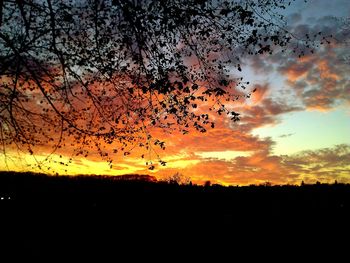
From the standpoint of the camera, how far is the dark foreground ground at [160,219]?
887cm

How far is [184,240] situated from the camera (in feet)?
30.4

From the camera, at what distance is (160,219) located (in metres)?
10.6

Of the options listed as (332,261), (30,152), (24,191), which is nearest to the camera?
(332,261)

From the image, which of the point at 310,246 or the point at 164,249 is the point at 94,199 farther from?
the point at 310,246

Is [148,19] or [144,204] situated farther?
[144,204]

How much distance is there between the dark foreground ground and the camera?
887 cm

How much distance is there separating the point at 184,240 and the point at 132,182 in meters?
4.27

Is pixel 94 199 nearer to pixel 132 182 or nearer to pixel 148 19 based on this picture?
pixel 132 182

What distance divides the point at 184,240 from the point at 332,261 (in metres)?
3.53

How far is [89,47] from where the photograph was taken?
31.5 ft

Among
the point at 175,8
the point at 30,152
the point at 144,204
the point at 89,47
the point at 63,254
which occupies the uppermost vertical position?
the point at 175,8

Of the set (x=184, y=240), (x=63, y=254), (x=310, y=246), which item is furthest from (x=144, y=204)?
(x=310, y=246)

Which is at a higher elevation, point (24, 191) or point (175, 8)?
point (175, 8)

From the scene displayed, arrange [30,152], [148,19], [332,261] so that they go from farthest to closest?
[30,152]
[148,19]
[332,261]
